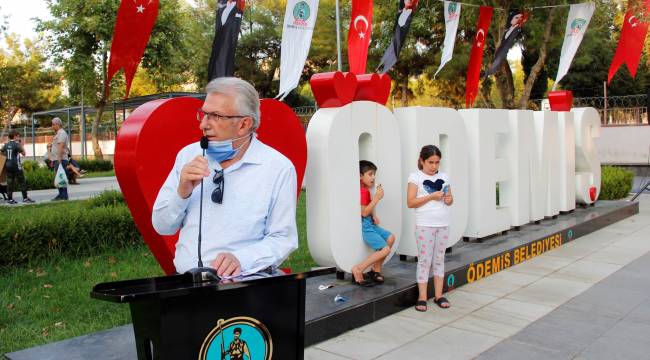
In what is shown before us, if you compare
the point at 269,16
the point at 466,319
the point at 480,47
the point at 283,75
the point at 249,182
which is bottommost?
the point at 466,319

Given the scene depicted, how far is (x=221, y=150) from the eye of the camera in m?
2.11

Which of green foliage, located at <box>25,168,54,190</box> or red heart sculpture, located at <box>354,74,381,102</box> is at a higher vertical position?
red heart sculpture, located at <box>354,74,381,102</box>

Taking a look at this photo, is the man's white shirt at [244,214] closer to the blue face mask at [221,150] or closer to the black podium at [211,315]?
the blue face mask at [221,150]

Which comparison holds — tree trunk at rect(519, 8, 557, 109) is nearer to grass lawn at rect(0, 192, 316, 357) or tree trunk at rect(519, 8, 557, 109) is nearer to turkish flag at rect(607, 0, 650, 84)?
turkish flag at rect(607, 0, 650, 84)

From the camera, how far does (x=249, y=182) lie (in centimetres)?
Result: 211

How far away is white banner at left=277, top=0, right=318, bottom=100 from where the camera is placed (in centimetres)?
906

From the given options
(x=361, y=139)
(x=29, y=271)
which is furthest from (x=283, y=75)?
(x=29, y=271)

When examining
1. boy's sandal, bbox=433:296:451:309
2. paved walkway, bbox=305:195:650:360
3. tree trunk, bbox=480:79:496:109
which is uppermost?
tree trunk, bbox=480:79:496:109

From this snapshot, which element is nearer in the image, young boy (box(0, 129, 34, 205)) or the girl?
the girl

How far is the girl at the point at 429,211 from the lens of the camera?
5.05 m

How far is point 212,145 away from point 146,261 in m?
4.89

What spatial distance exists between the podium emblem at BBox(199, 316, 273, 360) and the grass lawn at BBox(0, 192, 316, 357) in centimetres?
278

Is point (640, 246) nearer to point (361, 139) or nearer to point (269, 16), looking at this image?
point (361, 139)

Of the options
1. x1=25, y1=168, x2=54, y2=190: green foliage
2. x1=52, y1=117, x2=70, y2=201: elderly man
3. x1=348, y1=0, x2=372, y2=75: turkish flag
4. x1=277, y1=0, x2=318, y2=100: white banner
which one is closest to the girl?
x1=277, y1=0, x2=318, y2=100: white banner
